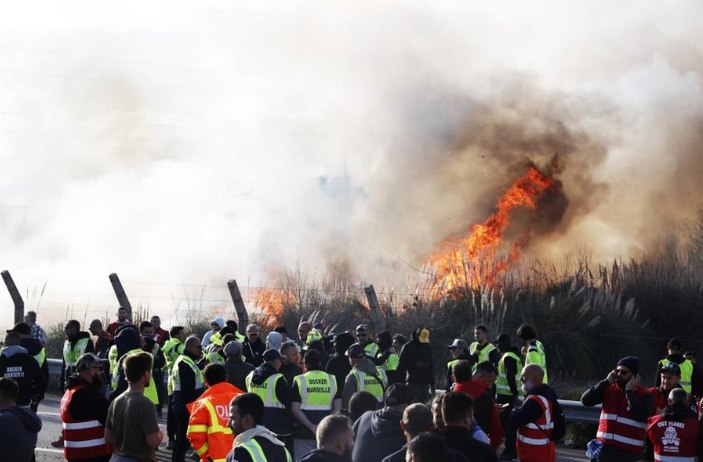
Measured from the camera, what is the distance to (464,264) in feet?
73.7

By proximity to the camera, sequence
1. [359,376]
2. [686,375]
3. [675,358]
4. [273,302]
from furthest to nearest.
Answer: [273,302]
[686,375]
[675,358]
[359,376]

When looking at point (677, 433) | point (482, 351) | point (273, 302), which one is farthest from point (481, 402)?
point (273, 302)

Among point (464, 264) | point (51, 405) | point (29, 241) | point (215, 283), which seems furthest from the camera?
point (29, 241)

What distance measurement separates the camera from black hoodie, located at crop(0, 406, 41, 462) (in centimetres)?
787

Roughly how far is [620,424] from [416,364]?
4.23 metres

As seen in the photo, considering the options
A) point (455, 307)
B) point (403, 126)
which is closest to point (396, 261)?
point (403, 126)

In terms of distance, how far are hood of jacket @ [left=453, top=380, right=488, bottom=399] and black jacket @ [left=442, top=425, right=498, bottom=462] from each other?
2945 mm

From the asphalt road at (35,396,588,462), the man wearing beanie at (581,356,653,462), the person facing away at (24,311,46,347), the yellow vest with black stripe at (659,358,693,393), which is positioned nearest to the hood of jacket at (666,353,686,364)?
the yellow vest with black stripe at (659,358,693,393)

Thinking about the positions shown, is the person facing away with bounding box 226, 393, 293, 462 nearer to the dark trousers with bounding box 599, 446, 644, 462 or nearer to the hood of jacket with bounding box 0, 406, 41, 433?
the hood of jacket with bounding box 0, 406, 41, 433

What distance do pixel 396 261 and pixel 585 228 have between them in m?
5.11

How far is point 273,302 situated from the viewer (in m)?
22.8

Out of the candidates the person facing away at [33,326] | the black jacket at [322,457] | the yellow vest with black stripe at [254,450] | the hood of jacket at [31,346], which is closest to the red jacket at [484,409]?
the yellow vest with black stripe at [254,450]

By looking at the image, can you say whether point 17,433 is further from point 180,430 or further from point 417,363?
point 417,363

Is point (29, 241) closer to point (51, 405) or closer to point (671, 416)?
point (51, 405)
